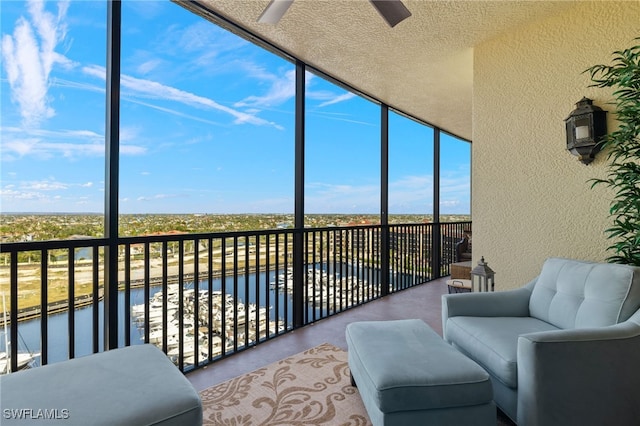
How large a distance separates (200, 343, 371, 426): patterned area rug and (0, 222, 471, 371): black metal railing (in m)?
0.47

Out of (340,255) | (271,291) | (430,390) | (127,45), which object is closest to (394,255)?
(340,255)

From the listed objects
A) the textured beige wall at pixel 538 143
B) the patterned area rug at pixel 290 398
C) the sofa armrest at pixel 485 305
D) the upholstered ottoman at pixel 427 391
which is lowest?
the patterned area rug at pixel 290 398

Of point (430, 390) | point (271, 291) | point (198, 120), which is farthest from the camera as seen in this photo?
point (198, 120)

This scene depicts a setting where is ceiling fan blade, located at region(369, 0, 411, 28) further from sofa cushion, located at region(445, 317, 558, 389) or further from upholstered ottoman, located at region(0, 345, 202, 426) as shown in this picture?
upholstered ottoman, located at region(0, 345, 202, 426)

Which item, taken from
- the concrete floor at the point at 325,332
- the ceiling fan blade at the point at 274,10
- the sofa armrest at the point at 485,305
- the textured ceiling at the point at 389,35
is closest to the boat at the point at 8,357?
the concrete floor at the point at 325,332

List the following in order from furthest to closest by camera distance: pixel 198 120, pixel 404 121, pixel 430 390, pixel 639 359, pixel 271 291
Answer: pixel 404 121 → pixel 198 120 → pixel 271 291 → pixel 639 359 → pixel 430 390

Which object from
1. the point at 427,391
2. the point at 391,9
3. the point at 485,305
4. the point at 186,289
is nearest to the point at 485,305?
the point at 485,305

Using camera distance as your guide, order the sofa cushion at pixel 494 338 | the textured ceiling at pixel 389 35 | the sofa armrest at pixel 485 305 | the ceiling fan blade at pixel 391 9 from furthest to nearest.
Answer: the textured ceiling at pixel 389 35
the sofa armrest at pixel 485 305
the ceiling fan blade at pixel 391 9
the sofa cushion at pixel 494 338

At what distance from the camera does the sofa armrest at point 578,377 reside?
131 cm

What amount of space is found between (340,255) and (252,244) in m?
1.29

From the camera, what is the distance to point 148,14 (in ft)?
8.35

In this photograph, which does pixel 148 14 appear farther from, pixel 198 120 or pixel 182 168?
pixel 182 168

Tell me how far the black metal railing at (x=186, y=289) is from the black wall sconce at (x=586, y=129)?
2174 millimetres

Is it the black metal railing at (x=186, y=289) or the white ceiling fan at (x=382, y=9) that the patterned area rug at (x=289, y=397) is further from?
the white ceiling fan at (x=382, y=9)
